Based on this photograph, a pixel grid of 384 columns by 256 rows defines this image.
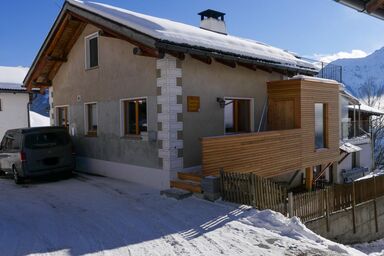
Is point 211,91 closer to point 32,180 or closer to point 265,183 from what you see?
point 265,183

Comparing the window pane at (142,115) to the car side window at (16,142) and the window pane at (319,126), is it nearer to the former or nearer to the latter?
the car side window at (16,142)

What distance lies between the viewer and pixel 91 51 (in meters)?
13.0

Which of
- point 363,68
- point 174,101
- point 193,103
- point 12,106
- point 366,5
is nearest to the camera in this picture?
point 366,5

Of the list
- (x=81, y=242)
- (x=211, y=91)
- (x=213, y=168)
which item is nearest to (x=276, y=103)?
(x=211, y=91)

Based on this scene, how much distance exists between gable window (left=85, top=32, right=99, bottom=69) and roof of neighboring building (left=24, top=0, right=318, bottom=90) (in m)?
0.73

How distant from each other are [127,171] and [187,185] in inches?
120

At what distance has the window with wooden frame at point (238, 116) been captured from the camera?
11945mm

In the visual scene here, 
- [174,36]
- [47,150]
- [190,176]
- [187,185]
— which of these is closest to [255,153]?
[190,176]

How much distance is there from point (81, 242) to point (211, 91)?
6.34 metres

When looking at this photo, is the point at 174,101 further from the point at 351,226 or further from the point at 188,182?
the point at 351,226

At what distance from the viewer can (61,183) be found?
36.9 feet

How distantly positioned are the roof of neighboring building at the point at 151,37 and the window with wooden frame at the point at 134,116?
199 centimetres

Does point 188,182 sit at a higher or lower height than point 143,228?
higher

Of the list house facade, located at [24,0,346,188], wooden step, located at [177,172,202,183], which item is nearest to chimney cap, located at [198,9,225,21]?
house facade, located at [24,0,346,188]
